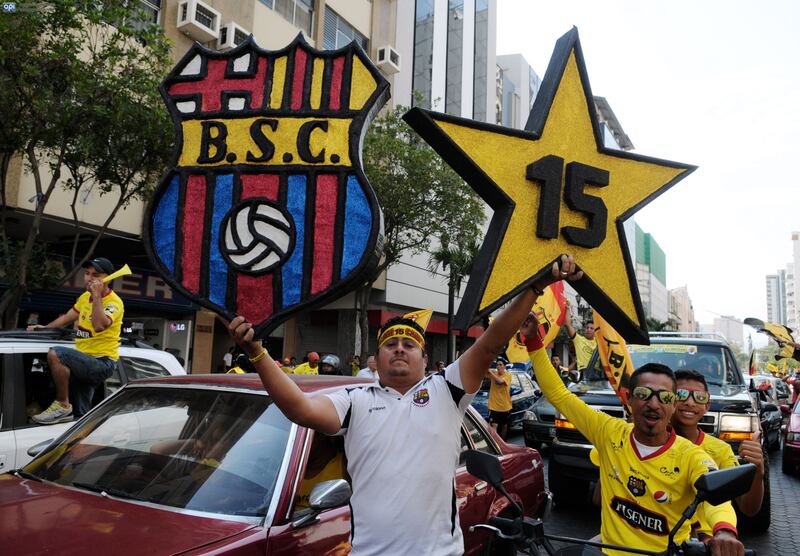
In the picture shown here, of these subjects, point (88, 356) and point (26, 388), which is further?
→ point (88, 356)

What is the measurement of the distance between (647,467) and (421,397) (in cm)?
101

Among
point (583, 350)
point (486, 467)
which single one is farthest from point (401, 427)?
point (583, 350)

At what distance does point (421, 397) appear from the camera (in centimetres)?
235

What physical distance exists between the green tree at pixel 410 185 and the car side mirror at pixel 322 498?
44.1 feet

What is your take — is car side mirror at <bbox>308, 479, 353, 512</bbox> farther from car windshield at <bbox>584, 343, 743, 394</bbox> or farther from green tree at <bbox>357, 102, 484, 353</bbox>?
green tree at <bbox>357, 102, 484, 353</bbox>

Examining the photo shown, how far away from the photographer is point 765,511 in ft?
19.6

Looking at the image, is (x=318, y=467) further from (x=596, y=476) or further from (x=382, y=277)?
(x=382, y=277)

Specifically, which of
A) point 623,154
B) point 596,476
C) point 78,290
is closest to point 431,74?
point 78,290

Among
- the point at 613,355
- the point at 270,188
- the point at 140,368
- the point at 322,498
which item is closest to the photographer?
the point at 322,498

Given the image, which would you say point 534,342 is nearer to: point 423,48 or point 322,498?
point 322,498

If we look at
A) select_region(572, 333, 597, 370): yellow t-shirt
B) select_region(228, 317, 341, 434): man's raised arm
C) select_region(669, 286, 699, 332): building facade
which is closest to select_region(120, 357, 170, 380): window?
select_region(228, 317, 341, 434): man's raised arm

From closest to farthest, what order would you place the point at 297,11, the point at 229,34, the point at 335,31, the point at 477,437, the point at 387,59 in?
the point at 477,437 < the point at 229,34 < the point at 297,11 < the point at 335,31 < the point at 387,59

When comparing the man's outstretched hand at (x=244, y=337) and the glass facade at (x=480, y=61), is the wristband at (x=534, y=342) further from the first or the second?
the glass facade at (x=480, y=61)

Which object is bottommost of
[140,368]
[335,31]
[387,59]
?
[140,368]
